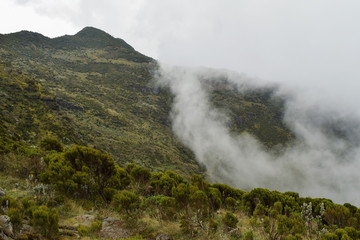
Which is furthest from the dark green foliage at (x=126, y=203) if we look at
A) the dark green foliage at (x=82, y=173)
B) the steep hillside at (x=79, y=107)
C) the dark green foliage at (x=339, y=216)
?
the steep hillside at (x=79, y=107)

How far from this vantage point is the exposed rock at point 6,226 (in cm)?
529

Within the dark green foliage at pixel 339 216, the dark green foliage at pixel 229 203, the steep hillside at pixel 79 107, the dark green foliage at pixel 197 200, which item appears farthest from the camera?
the steep hillside at pixel 79 107

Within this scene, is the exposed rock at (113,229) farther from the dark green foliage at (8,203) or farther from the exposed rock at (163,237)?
the dark green foliage at (8,203)

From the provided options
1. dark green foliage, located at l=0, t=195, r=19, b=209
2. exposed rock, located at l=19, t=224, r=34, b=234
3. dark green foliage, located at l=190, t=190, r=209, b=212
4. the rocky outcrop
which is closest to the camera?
the rocky outcrop

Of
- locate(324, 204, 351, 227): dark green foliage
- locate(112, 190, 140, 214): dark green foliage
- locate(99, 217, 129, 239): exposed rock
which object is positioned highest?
locate(324, 204, 351, 227): dark green foliage

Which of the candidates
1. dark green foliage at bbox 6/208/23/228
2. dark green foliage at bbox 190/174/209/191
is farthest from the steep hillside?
dark green foliage at bbox 6/208/23/228

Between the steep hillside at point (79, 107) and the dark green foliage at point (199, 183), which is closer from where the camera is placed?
the dark green foliage at point (199, 183)

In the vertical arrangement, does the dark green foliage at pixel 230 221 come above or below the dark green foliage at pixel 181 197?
below

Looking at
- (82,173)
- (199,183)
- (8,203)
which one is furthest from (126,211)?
(199,183)

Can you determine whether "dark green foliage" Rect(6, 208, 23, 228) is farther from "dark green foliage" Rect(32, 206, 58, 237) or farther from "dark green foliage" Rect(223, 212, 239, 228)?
"dark green foliage" Rect(223, 212, 239, 228)

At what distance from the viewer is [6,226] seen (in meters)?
5.47

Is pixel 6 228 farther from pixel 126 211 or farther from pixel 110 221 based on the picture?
pixel 126 211

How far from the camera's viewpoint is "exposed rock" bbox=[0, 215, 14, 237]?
5.29 metres

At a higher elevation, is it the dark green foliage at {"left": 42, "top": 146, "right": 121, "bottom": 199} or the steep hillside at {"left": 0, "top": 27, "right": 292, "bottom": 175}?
the steep hillside at {"left": 0, "top": 27, "right": 292, "bottom": 175}
